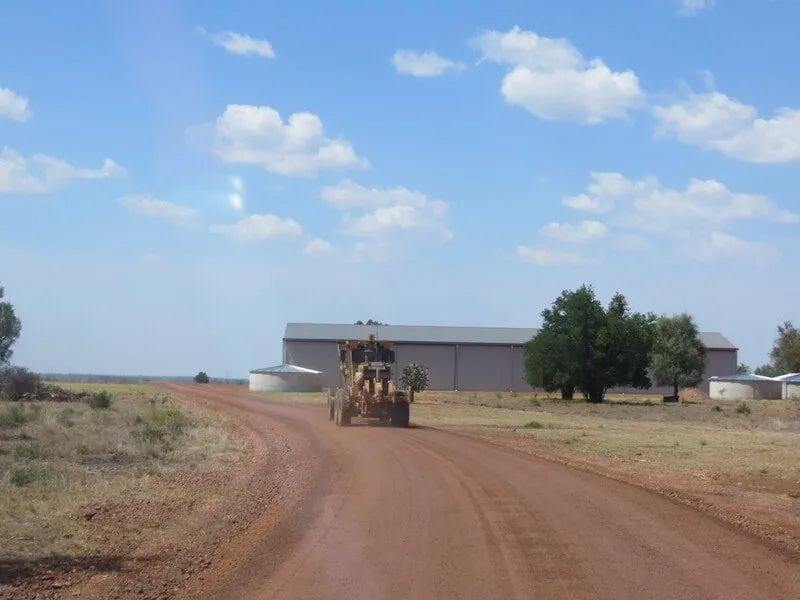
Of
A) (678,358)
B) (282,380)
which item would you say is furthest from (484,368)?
(282,380)

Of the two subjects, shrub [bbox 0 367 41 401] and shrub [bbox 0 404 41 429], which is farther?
shrub [bbox 0 367 41 401]

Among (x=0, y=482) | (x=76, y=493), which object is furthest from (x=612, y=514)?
(x=0, y=482)

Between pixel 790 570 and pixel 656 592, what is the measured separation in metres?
2.41

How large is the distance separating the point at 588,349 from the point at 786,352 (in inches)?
2214

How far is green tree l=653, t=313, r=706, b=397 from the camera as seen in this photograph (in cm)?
10819

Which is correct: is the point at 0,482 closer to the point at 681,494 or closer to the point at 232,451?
the point at 232,451

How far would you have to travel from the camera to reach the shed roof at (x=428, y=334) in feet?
352

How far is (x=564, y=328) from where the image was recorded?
83188 mm

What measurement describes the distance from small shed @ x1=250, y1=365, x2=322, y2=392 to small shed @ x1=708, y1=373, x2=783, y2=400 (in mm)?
39099

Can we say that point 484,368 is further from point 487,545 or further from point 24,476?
point 487,545

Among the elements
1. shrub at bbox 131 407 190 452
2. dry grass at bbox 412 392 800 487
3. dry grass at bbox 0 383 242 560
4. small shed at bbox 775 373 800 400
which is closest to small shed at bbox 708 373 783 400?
small shed at bbox 775 373 800 400

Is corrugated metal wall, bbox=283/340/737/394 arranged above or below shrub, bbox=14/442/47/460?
above

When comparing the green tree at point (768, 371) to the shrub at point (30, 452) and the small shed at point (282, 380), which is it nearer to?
the small shed at point (282, 380)

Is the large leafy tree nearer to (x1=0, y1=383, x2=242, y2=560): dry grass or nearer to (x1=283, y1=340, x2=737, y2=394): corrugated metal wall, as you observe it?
(x1=283, y1=340, x2=737, y2=394): corrugated metal wall
